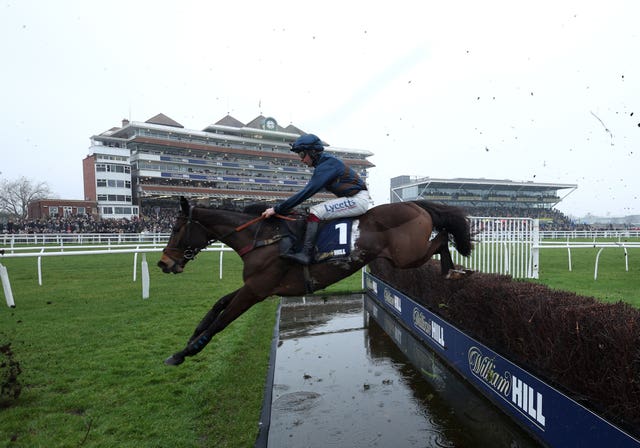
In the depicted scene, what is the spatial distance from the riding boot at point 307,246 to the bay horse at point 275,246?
0.42ft

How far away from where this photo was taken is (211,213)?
373cm

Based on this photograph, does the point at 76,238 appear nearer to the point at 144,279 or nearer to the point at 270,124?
the point at 144,279

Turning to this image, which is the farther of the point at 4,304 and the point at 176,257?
the point at 4,304

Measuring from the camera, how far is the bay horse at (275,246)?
3.40 m

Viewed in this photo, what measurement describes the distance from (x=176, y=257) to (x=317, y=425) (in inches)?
80.5

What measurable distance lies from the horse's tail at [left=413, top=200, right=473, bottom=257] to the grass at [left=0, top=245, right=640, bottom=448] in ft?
8.43

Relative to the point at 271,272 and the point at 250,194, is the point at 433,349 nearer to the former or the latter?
the point at 271,272

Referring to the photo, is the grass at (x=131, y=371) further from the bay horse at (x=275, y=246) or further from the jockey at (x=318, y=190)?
the jockey at (x=318, y=190)

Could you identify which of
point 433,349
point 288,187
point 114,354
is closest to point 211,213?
point 114,354

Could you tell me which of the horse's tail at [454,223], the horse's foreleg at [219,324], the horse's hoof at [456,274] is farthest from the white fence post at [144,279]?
the horse's hoof at [456,274]

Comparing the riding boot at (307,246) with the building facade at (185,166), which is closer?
the riding boot at (307,246)

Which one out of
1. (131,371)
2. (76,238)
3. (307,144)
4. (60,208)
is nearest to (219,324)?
(307,144)

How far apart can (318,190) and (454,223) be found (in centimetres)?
149

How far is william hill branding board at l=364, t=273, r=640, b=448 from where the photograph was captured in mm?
2219
